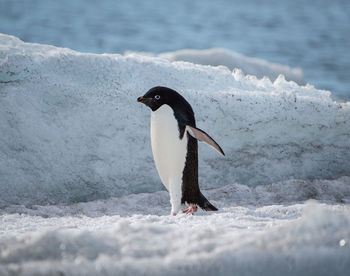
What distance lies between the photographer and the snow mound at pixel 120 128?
9.20ft

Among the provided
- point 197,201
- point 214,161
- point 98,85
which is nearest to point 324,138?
point 214,161

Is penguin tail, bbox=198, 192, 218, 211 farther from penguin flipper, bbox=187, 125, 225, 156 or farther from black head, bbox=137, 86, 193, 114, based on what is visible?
black head, bbox=137, 86, 193, 114

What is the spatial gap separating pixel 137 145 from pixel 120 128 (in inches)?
5.8

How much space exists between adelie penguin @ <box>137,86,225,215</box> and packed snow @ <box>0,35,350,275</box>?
0.16 meters

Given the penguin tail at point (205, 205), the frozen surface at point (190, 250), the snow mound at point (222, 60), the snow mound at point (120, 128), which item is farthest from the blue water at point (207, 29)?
the frozen surface at point (190, 250)

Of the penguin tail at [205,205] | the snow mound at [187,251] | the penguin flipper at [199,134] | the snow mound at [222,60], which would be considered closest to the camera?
the snow mound at [187,251]

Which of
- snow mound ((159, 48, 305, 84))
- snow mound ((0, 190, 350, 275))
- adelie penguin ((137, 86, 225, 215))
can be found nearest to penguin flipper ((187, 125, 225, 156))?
adelie penguin ((137, 86, 225, 215))

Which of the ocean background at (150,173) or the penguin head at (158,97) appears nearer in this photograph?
the ocean background at (150,173)

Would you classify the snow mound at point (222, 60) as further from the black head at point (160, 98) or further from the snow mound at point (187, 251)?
the snow mound at point (187, 251)

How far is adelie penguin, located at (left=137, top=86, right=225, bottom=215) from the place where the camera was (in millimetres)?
2375

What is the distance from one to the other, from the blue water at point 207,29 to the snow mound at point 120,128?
18.7 feet

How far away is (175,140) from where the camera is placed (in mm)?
2375

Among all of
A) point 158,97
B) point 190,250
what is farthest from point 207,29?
point 190,250

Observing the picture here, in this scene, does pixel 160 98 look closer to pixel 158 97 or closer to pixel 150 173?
pixel 158 97
